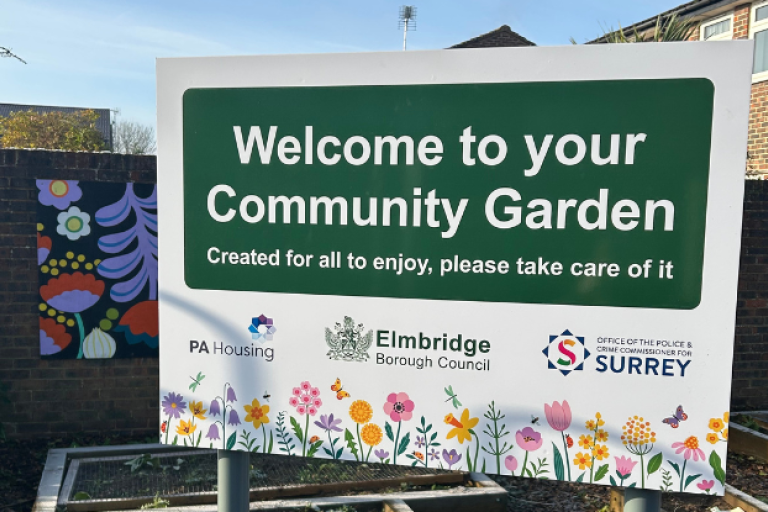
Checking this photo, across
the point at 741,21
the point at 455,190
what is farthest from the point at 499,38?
the point at 455,190

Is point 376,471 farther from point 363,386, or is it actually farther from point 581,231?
point 581,231

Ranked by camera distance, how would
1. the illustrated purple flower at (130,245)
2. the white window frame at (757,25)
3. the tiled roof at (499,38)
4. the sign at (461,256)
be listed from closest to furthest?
the sign at (461,256), the illustrated purple flower at (130,245), the white window frame at (757,25), the tiled roof at (499,38)

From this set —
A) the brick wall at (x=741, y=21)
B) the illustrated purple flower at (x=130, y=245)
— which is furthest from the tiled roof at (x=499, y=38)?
the illustrated purple flower at (x=130, y=245)

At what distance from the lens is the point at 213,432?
7.95 feet

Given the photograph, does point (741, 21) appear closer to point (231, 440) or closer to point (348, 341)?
point (348, 341)

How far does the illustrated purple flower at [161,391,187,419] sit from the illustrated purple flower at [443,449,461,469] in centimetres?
100

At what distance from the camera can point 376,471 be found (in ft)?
16.0

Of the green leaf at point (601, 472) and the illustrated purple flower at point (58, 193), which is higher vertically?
the illustrated purple flower at point (58, 193)

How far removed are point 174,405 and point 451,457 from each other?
1.07 meters

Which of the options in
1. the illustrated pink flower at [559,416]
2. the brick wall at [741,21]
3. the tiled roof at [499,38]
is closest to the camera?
the illustrated pink flower at [559,416]

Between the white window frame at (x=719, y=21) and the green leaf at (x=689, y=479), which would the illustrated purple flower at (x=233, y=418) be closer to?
the green leaf at (x=689, y=479)

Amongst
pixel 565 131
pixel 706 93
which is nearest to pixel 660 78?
pixel 706 93

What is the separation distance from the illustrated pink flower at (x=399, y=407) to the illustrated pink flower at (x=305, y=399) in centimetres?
26

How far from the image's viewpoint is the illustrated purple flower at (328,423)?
2342 millimetres
